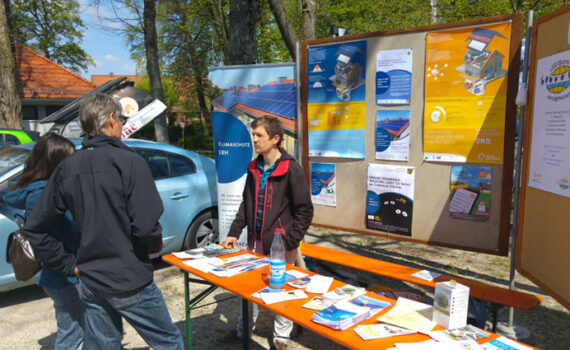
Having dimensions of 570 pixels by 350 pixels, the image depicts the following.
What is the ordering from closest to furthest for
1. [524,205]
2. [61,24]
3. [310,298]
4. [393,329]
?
1. [393,329]
2. [310,298]
3. [524,205]
4. [61,24]

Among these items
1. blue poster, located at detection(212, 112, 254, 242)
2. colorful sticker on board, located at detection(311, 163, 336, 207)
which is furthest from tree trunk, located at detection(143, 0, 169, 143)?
colorful sticker on board, located at detection(311, 163, 336, 207)

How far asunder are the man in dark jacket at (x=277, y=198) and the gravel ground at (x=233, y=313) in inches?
23.0

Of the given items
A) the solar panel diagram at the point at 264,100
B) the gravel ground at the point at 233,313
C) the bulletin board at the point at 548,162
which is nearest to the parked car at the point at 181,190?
the gravel ground at the point at 233,313

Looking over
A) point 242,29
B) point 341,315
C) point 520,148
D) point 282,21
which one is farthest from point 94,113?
point 282,21

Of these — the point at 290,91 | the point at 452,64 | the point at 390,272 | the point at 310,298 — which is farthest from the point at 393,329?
the point at 290,91

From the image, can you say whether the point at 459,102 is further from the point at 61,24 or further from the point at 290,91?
the point at 61,24

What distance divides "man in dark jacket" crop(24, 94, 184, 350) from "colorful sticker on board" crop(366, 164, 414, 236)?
252 cm

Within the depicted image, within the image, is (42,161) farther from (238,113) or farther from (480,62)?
(480,62)

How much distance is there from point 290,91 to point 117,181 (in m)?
2.93

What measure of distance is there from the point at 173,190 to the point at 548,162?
13.2ft

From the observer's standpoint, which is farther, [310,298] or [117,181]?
[310,298]

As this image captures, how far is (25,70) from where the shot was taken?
80.7ft

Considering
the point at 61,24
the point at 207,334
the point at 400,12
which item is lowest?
the point at 207,334

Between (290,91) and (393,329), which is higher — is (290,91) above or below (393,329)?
above
